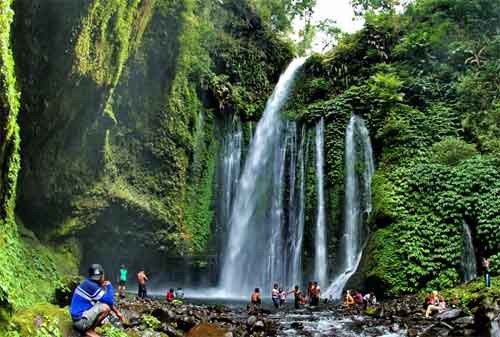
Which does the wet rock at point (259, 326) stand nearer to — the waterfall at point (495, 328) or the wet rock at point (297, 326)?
the wet rock at point (297, 326)

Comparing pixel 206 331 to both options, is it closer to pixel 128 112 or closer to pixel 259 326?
pixel 259 326

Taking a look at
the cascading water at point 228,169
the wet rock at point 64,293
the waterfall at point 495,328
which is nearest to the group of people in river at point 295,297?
the wet rock at point 64,293

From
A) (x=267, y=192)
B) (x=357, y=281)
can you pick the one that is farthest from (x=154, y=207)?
(x=357, y=281)

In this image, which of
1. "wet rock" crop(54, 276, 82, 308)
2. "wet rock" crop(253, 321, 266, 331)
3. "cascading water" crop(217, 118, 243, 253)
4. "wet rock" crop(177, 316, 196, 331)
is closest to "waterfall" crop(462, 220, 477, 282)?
"wet rock" crop(253, 321, 266, 331)

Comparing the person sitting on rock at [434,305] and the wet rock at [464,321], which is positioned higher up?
the person sitting on rock at [434,305]

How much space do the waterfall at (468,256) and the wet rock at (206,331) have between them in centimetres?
822

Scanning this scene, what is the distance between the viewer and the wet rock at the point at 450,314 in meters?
9.93

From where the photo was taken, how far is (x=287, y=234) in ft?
67.5

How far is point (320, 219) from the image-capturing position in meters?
20.0

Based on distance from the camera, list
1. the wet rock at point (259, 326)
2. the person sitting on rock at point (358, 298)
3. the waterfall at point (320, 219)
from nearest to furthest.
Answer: the wet rock at point (259, 326) < the person sitting on rock at point (358, 298) < the waterfall at point (320, 219)

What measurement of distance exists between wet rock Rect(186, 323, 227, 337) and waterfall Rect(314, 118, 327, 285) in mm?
10004

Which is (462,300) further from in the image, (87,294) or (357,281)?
(87,294)

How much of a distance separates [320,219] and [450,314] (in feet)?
33.0

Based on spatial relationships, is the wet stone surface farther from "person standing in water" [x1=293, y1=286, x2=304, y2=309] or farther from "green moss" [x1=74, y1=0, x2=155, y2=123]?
"green moss" [x1=74, y1=0, x2=155, y2=123]
